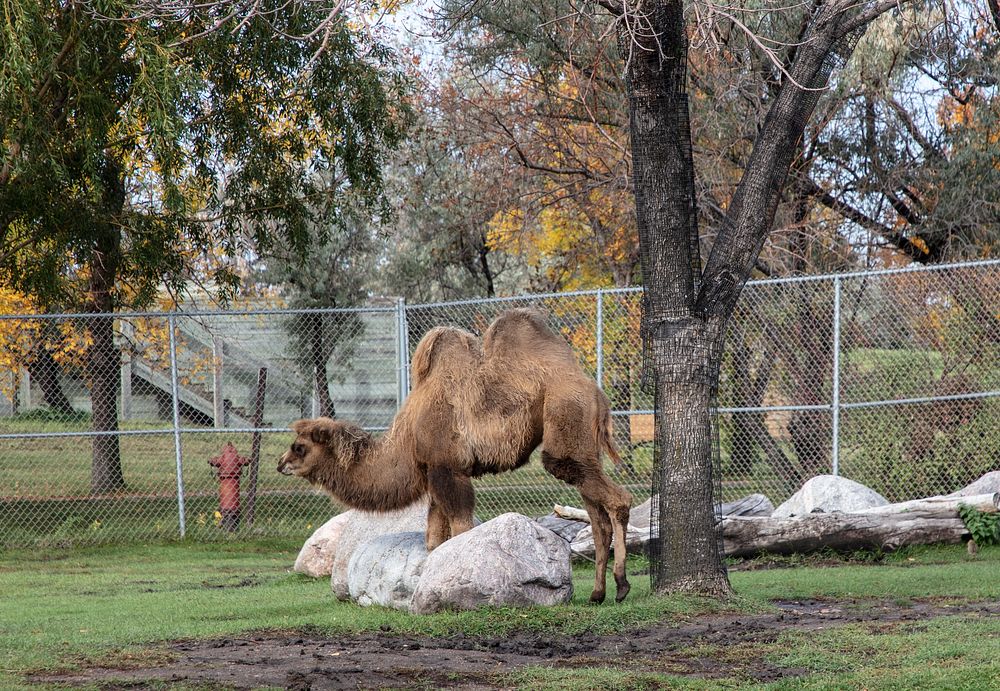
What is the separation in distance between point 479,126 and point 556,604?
496 inches

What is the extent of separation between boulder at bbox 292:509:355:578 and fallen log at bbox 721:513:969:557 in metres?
4.05

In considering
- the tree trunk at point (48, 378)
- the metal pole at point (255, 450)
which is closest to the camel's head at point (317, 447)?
the metal pole at point (255, 450)

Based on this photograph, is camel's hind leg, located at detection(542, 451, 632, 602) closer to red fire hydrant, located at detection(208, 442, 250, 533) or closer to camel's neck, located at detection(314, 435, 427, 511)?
camel's neck, located at detection(314, 435, 427, 511)

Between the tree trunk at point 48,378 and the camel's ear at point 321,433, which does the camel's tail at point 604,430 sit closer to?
the camel's ear at point 321,433

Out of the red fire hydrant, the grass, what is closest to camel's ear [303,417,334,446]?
the grass

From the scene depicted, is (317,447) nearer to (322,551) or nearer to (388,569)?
(388,569)

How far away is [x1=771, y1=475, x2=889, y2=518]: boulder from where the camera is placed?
12422 mm

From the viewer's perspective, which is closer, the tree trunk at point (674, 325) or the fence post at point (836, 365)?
the tree trunk at point (674, 325)

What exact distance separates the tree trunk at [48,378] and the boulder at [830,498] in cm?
1108

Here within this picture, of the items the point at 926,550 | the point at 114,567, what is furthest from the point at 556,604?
the point at 114,567

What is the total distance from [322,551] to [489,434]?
3.75m

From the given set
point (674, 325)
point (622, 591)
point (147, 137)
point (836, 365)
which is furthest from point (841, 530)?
point (147, 137)

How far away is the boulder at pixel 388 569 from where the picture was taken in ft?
28.7

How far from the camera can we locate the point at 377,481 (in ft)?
30.8
